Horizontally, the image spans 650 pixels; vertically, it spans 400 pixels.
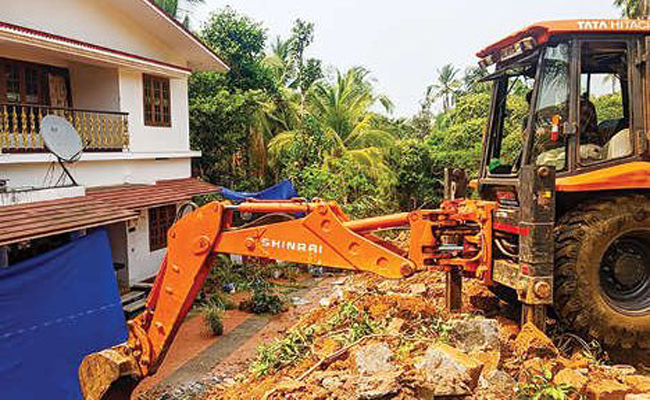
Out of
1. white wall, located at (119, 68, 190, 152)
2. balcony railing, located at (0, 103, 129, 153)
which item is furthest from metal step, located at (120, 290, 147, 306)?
white wall, located at (119, 68, 190, 152)

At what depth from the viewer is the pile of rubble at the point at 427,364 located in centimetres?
354

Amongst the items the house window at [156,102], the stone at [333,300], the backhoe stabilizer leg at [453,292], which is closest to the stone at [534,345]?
the backhoe stabilizer leg at [453,292]

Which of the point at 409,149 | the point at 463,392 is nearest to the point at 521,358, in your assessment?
the point at 463,392

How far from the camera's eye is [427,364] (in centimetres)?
372

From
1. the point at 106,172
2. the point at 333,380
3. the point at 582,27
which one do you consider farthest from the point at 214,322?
the point at 582,27

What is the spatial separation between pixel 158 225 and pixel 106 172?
215cm

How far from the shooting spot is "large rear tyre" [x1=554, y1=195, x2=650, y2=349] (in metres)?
4.30

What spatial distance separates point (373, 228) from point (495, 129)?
94.6 inches

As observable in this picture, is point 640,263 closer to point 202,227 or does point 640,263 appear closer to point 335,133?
point 202,227

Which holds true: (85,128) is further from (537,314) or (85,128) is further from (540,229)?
(537,314)

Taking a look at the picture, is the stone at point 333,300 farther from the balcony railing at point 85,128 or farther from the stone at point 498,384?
the balcony railing at point 85,128

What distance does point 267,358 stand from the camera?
5.61 meters

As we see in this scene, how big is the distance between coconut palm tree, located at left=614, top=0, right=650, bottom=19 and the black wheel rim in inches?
941

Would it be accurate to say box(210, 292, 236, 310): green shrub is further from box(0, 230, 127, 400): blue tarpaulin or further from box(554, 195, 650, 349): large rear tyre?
box(554, 195, 650, 349): large rear tyre
